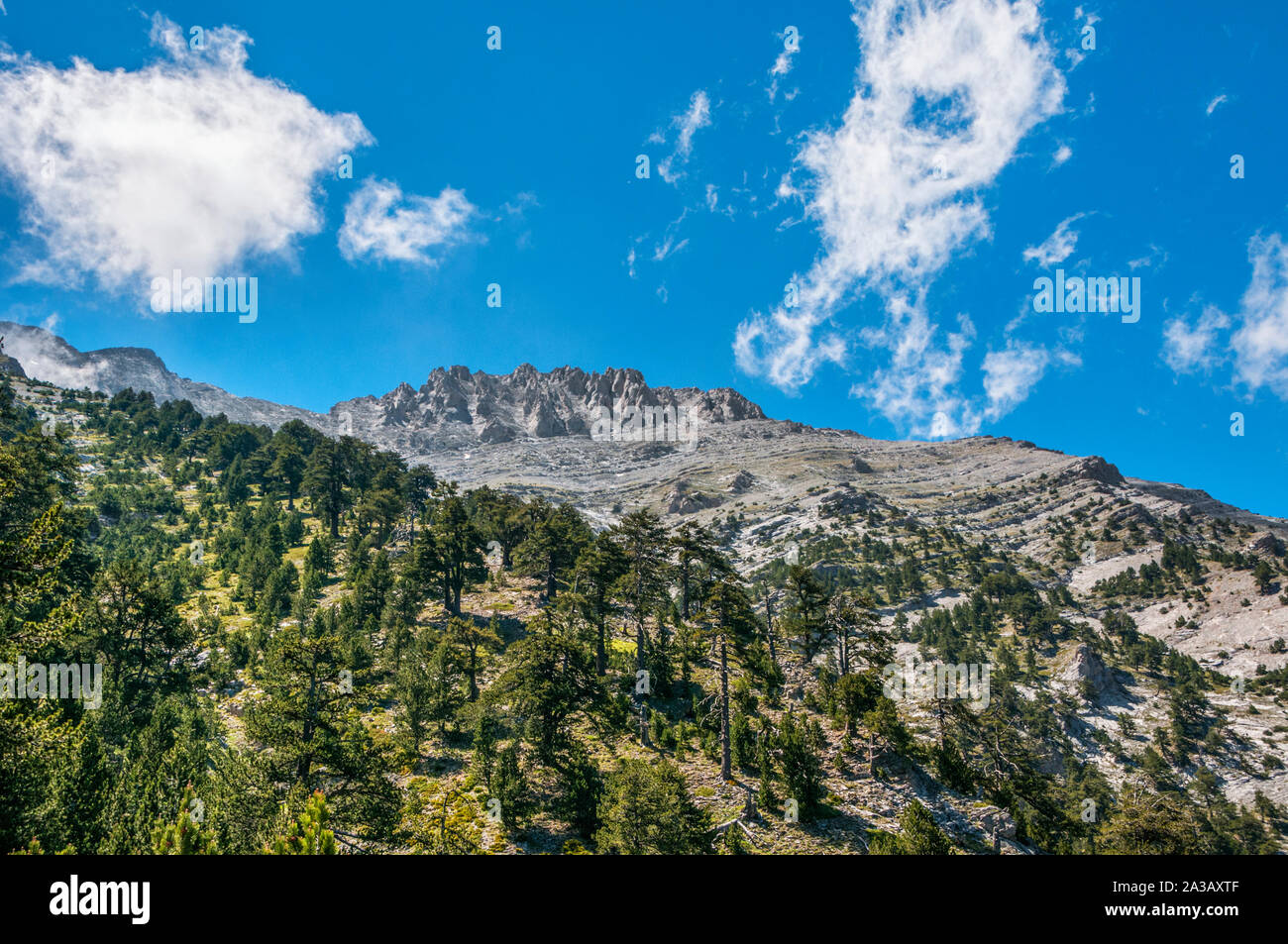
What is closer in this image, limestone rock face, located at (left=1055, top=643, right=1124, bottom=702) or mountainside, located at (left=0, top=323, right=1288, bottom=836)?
mountainside, located at (left=0, top=323, right=1288, bottom=836)

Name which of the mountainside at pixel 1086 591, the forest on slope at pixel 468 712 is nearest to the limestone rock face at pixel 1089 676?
the mountainside at pixel 1086 591

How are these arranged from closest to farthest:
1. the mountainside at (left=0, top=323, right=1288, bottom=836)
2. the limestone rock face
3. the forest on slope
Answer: the forest on slope → the mountainside at (left=0, top=323, right=1288, bottom=836) → the limestone rock face

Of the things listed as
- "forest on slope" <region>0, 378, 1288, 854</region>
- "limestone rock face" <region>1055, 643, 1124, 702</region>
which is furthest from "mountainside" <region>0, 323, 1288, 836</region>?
"forest on slope" <region>0, 378, 1288, 854</region>

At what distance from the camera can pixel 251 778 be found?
20766 mm

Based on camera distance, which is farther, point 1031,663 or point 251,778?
point 1031,663

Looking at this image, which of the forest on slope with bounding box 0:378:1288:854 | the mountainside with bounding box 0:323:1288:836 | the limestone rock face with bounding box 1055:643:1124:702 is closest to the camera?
the forest on slope with bounding box 0:378:1288:854

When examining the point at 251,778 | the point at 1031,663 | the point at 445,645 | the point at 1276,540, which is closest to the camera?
the point at 251,778

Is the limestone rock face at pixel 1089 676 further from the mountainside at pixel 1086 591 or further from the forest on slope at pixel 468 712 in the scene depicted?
the forest on slope at pixel 468 712

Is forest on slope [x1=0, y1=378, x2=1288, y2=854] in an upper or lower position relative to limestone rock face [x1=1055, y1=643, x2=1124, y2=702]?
upper

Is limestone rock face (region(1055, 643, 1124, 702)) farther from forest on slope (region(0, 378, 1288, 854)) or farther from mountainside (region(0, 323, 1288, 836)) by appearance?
forest on slope (region(0, 378, 1288, 854))

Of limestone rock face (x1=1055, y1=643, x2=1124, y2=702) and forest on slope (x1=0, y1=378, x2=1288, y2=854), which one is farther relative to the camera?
limestone rock face (x1=1055, y1=643, x2=1124, y2=702)
